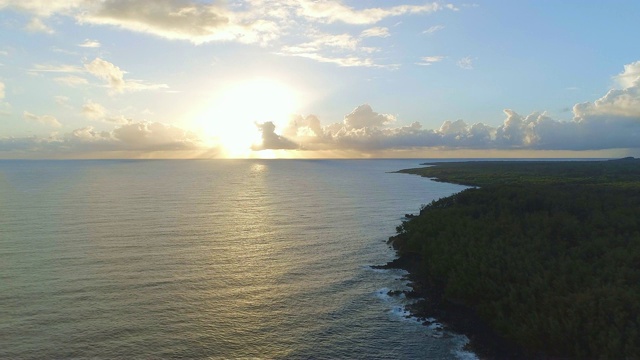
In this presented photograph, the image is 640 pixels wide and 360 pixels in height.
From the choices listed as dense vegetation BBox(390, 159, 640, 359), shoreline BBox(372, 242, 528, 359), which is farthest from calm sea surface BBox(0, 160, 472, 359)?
dense vegetation BBox(390, 159, 640, 359)

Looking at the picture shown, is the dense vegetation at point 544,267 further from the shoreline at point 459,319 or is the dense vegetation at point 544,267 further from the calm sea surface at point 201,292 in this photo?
the calm sea surface at point 201,292

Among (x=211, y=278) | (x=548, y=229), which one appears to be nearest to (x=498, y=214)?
(x=548, y=229)

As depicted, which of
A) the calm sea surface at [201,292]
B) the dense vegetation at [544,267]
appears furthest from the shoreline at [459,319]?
the calm sea surface at [201,292]

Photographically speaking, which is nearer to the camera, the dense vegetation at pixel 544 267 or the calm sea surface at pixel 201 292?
the dense vegetation at pixel 544 267

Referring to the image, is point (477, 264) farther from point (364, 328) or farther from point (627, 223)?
point (627, 223)

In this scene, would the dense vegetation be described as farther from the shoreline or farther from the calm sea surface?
the calm sea surface

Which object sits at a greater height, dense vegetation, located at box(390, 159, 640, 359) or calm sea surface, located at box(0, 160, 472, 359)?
dense vegetation, located at box(390, 159, 640, 359)

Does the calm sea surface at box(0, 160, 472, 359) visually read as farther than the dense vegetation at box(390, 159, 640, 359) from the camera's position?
Yes

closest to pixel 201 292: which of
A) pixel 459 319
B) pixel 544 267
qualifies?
pixel 459 319
